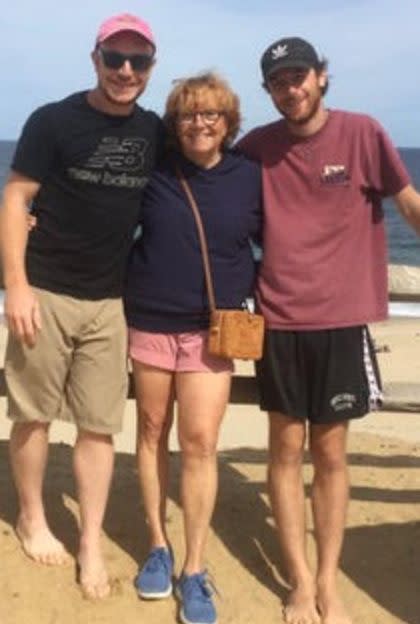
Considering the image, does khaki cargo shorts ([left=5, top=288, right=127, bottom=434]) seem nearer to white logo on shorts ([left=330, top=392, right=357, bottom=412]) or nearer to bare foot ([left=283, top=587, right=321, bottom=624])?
white logo on shorts ([left=330, top=392, right=357, bottom=412])

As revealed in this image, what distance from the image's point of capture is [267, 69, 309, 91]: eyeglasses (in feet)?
13.7

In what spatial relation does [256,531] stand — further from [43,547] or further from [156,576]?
[43,547]

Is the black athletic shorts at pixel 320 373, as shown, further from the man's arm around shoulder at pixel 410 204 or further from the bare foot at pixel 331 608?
the bare foot at pixel 331 608

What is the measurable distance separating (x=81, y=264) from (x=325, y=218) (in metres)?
1.03

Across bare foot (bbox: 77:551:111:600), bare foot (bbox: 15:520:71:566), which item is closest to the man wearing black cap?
bare foot (bbox: 77:551:111:600)

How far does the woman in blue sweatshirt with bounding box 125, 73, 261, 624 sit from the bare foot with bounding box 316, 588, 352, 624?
1.58 feet

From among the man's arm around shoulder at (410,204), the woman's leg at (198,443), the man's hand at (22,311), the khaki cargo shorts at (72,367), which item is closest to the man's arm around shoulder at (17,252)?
the man's hand at (22,311)

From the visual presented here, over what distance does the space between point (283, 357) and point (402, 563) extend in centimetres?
134

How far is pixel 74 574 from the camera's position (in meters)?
4.69

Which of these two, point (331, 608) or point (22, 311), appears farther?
point (331, 608)

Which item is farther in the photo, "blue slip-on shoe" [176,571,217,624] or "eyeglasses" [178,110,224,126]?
"blue slip-on shoe" [176,571,217,624]

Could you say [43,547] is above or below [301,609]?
above

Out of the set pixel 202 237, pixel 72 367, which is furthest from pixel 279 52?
pixel 72 367

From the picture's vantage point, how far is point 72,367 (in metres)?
4.58
